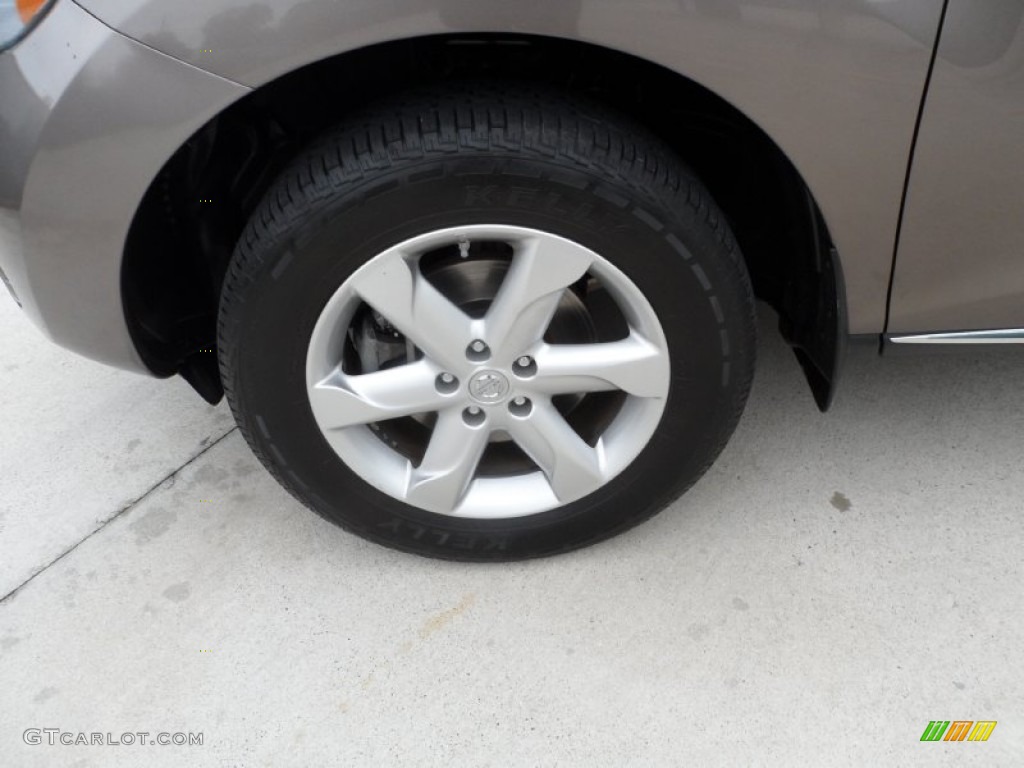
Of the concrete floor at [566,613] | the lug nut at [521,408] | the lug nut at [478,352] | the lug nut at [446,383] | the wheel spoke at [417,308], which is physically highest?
the wheel spoke at [417,308]

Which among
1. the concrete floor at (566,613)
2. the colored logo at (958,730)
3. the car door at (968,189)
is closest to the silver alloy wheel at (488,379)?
the concrete floor at (566,613)

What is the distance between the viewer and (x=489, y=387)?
1.65 metres

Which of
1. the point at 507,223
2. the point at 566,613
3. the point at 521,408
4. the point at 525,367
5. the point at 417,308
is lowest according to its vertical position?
the point at 566,613

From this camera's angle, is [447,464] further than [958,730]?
Yes

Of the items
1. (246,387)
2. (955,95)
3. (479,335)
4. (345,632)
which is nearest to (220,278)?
(246,387)

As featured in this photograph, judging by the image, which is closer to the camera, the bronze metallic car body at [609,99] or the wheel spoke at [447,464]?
the bronze metallic car body at [609,99]

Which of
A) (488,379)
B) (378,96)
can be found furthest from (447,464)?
(378,96)

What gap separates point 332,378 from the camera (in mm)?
1648

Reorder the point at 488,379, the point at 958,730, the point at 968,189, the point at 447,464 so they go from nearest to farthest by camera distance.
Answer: the point at 968,189 < the point at 958,730 < the point at 488,379 < the point at 447,464

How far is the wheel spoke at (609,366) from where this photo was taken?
63.8 inches

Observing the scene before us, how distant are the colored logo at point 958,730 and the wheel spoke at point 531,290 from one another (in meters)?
0.97

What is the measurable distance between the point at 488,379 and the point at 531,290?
0.20 metres

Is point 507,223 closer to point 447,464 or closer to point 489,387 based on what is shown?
point 489,387

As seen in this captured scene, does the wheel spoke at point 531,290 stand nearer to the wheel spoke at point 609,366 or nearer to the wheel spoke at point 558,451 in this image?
the wheel spoke at point 609,366
